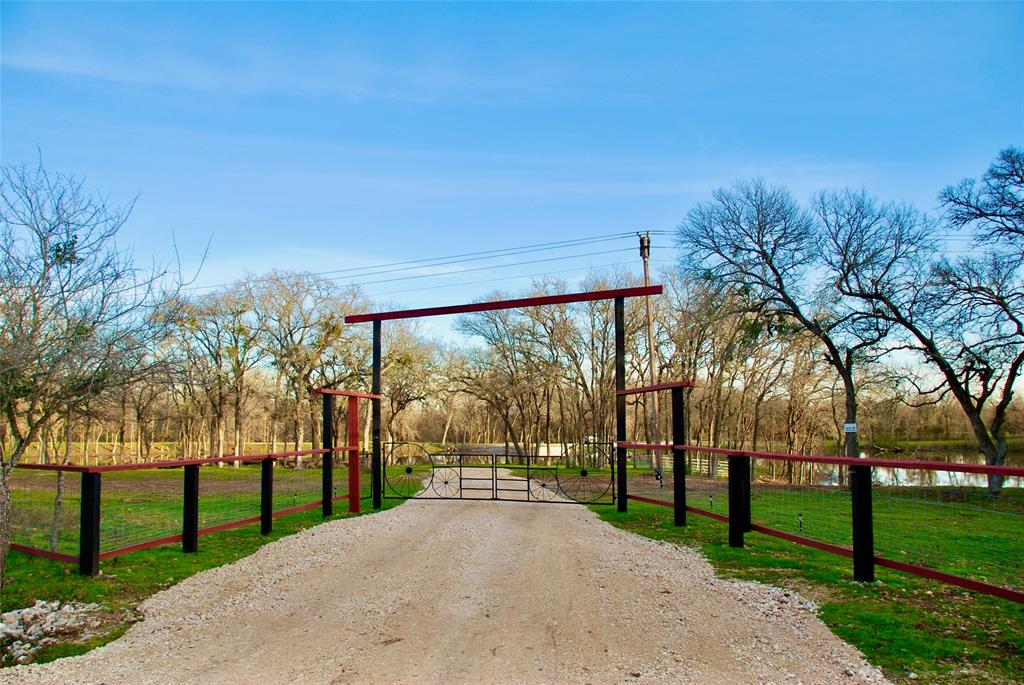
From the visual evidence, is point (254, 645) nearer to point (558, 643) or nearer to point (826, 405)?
point (558, 643)

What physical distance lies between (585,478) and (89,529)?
12.7 meters

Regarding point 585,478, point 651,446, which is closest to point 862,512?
point 651,446

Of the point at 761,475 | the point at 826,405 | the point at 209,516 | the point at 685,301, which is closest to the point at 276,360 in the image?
the point at 685,301

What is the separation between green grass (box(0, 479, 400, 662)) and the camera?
5923 millimetres

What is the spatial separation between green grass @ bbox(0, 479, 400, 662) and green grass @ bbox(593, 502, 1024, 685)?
5.79 m

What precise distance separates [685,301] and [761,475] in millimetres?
11688

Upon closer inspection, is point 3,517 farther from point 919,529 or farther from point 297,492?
point 919,529

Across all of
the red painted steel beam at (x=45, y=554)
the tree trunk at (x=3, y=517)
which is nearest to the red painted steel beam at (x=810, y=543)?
the tree trunk at (x=3, y=517)

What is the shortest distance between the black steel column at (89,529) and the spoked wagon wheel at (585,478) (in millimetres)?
9219

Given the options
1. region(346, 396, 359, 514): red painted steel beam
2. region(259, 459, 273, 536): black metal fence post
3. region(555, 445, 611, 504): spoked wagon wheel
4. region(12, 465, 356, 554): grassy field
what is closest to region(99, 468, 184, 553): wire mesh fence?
region(12, 465, 356, 554): grassy field

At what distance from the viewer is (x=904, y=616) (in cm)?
531

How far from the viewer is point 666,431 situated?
41.6 m

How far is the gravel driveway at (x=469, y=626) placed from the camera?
14.3 feet

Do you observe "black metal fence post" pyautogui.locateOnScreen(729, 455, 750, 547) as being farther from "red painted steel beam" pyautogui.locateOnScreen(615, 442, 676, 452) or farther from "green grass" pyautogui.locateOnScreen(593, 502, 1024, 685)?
"red painted steel beam" pyautogui.locateOnScreen(615, 442, 676, 452)
